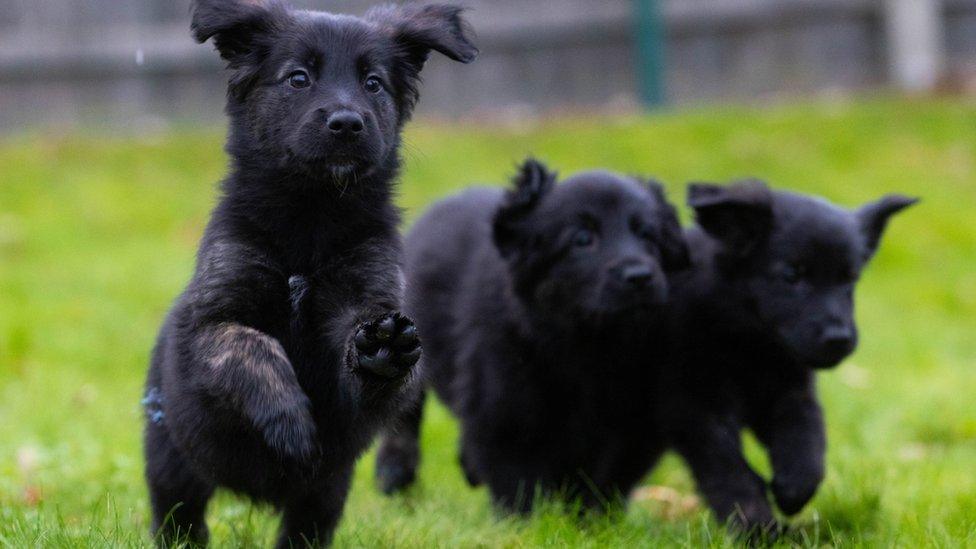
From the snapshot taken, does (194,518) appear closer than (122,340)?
Yes

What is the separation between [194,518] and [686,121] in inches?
376

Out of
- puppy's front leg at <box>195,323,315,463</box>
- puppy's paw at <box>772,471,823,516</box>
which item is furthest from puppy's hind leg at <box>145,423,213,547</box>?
puppy's paw at <box>772,471,823,516</box>

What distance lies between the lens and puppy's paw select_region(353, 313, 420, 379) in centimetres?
326

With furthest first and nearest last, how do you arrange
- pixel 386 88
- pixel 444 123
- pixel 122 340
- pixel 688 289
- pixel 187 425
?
1. pixel 444 123
2. pixel 122 340
3. pixel 688 289
4. pixel 386 88
5. pixel 187 425

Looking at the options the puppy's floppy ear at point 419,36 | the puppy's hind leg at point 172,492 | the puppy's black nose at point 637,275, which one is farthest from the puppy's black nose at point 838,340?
the puppy's hind leg at point 172,492

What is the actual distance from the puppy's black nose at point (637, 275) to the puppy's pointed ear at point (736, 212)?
409 millimetres

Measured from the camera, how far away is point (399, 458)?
5.91 m

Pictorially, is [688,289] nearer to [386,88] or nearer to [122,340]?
[386,88]

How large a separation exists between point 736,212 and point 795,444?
0.95 meters

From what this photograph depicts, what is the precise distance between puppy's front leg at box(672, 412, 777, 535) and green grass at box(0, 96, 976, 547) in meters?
0.15

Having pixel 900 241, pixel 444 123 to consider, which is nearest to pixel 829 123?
pixel 900 241

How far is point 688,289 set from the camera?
5.19 meters

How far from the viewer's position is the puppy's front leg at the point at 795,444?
14.9ft

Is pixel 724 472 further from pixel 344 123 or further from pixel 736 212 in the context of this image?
pixel 344 123
